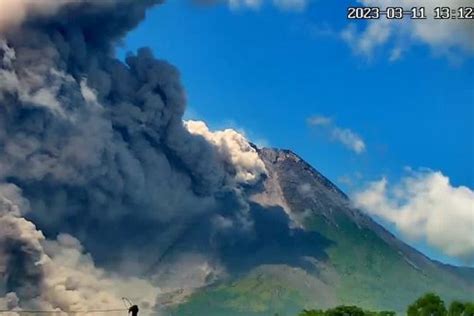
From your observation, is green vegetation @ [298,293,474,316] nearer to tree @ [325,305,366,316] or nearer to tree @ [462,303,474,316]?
tree @ [462,303,474,316]

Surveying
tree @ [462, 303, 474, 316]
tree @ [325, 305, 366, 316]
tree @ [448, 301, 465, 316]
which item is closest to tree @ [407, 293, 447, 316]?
tree @ [448, 301, 465, 316]

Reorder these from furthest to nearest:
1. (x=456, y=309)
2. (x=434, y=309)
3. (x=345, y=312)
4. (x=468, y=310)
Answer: (x=345, y=312) < (x=434, y=309) < (x=456, y=309) < (x=468, y=310)

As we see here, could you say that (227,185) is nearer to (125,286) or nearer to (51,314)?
(125,286)

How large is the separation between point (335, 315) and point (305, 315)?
260 cm

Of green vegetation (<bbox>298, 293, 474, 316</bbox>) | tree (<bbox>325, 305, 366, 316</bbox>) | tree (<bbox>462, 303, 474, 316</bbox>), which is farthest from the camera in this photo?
tree (<bbox>325, 305, 366, 316</bbox>)

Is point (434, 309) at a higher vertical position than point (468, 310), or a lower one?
higher

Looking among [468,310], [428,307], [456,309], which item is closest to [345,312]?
[428,307]

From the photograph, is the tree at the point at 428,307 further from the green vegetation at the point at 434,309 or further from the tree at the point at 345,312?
the tree at the point at 345,312

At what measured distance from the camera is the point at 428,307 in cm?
5378

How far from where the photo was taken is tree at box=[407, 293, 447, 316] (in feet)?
176

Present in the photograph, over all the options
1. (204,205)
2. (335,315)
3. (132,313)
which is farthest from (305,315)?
(204,205)

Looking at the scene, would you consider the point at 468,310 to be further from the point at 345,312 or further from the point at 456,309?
the point at 345,312

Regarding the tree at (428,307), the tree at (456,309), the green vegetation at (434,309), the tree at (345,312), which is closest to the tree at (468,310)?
the green vegetation at (434,309)

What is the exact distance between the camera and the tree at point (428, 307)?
5366cm
